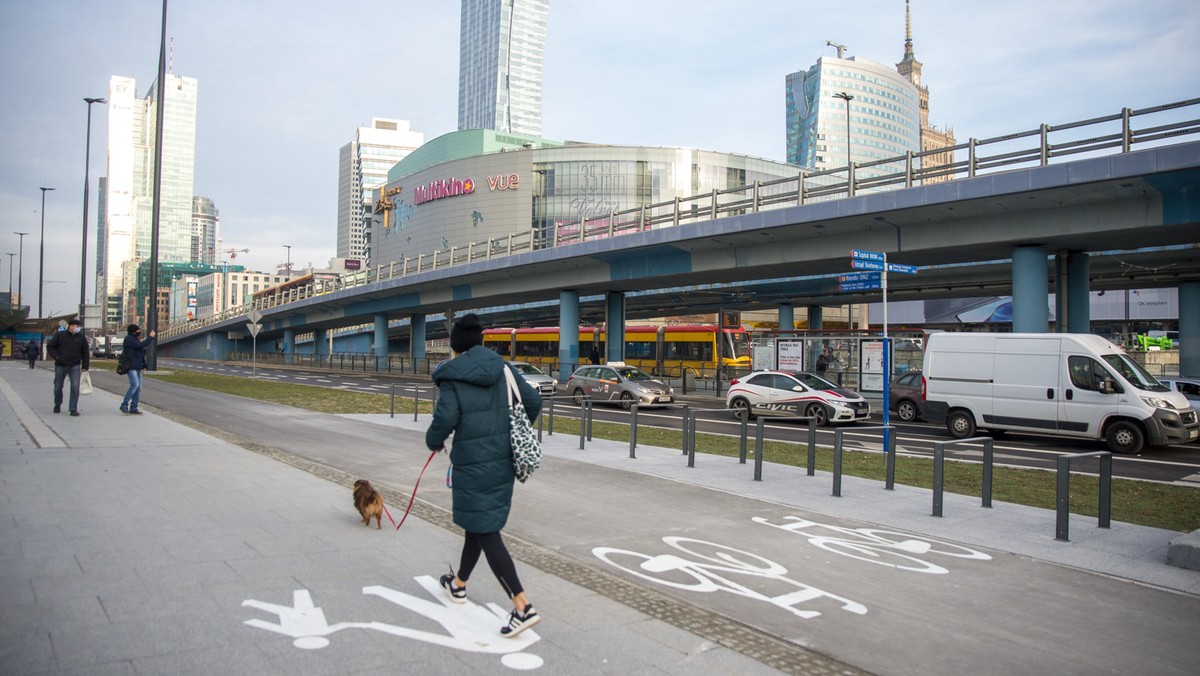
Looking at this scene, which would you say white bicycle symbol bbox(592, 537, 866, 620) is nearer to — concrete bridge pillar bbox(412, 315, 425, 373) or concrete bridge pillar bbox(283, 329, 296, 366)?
concrete bridge pillar bbox(412, 315, 425, 373)

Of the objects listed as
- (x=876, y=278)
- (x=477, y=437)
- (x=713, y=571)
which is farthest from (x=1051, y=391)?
(x=477, y=437)

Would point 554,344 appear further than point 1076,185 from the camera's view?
Yes

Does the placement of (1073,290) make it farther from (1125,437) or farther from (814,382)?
(1125,437)

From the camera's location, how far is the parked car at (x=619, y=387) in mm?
26312

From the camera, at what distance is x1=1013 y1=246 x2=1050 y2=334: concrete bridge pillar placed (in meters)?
22.4

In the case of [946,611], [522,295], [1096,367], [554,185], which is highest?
[554,185]

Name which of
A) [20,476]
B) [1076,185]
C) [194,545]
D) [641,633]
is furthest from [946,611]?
[1076,185]

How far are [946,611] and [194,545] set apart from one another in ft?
18.9

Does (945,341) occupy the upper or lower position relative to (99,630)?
upper

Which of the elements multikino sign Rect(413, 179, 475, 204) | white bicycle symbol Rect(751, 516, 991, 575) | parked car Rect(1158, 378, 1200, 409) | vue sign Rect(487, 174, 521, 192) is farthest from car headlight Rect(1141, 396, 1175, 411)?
multikino sign Rect(413, 179, 475, 204)

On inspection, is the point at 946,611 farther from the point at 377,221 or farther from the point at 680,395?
the point at 377,221

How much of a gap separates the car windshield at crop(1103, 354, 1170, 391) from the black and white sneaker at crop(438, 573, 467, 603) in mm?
15444

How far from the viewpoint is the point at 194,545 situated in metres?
6.23

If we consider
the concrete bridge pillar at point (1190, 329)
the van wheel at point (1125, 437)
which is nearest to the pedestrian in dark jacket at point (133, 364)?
the van wheel at point (1125, 437)
